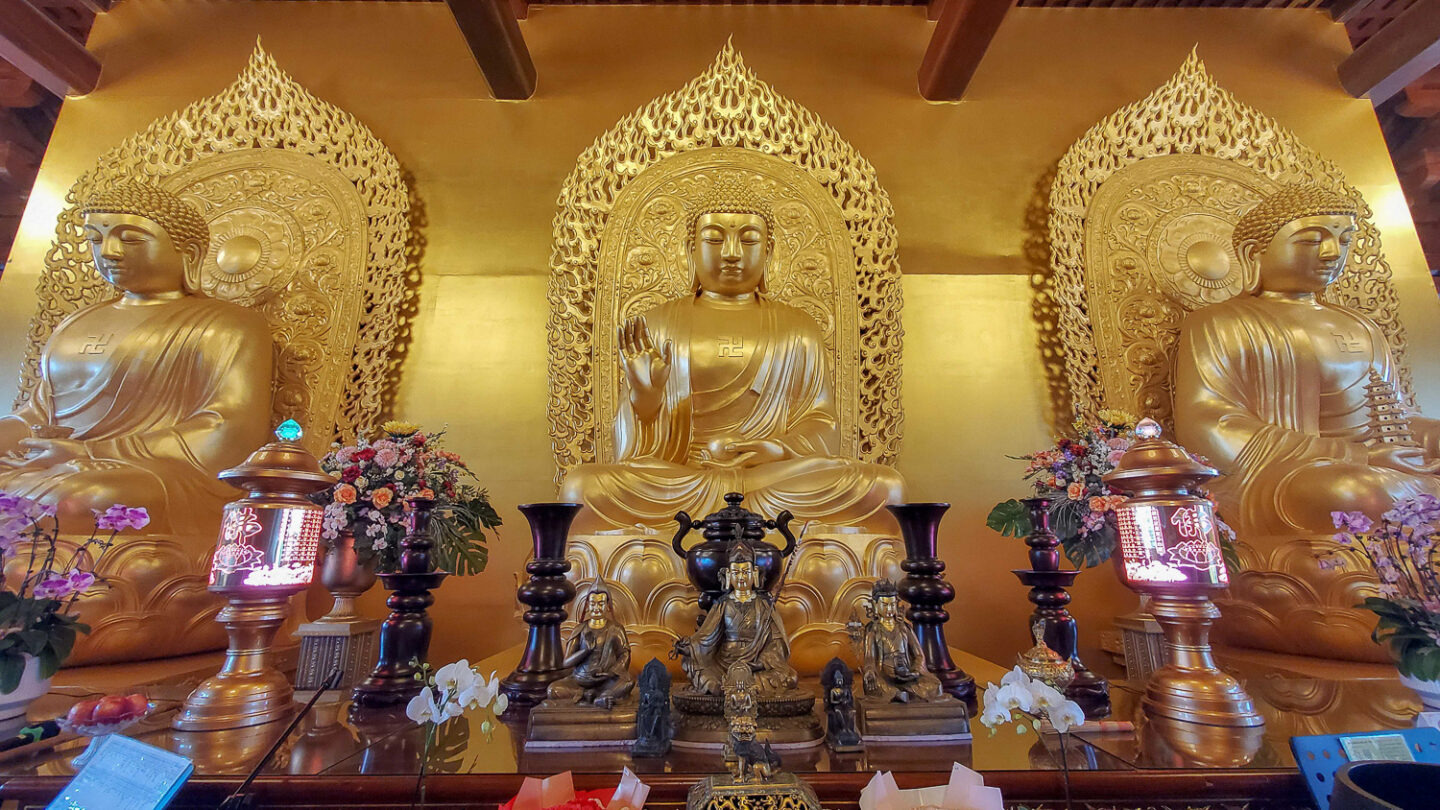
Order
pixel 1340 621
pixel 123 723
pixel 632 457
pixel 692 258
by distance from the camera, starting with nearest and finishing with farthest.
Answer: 1. pixel 123 723
2. pixel 1340 621
3. pixel 632 457
4. pixel 692 258

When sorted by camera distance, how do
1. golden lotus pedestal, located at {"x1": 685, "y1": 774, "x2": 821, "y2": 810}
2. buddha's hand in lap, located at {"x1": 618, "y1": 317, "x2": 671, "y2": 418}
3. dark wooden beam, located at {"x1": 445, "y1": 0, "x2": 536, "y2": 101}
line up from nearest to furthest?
golden lotus pedestal, located at {"x1": 685, "y1": 774, "x2": 821, "y2": 810} → buddha's hand in lap, located at {"x1": 618, "y1": 317, "x2": 671, "y2": 418} → dark wooden beam, located at {"x1": 445, "y1": 0, "x2": 536, "y2": 101}

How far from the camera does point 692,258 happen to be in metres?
3.76

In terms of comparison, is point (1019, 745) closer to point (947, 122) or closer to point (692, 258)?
point (692, 258)

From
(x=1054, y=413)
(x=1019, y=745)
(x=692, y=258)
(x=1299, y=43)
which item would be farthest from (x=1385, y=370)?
(x=692, y=258)

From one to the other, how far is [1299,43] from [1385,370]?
2768mm

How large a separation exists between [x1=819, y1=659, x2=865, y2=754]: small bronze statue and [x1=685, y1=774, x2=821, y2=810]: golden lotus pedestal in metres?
0.40

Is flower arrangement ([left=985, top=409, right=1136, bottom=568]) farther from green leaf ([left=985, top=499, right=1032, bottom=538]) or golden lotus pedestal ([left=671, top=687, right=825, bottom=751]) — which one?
golden lotus pedestal ([left=671, top=687, right=825, bottom=751])

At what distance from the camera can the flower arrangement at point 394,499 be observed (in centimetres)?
245

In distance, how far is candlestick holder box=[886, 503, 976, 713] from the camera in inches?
74.7

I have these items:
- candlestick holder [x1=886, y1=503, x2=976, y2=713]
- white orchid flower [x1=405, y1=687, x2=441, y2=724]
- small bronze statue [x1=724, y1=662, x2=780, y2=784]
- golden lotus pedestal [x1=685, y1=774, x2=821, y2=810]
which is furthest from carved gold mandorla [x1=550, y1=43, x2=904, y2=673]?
golden lotus pedestal [x1=685, y1=774, x2=821, y2=810]

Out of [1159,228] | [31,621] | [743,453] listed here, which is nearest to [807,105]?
[1159,228]

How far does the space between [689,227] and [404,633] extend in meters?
2.66

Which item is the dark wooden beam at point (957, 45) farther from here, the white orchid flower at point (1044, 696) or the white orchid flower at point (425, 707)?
the white orchid flower at point (425, 707)

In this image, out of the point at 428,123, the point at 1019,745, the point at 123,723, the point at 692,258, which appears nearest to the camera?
the point at 1019,745
